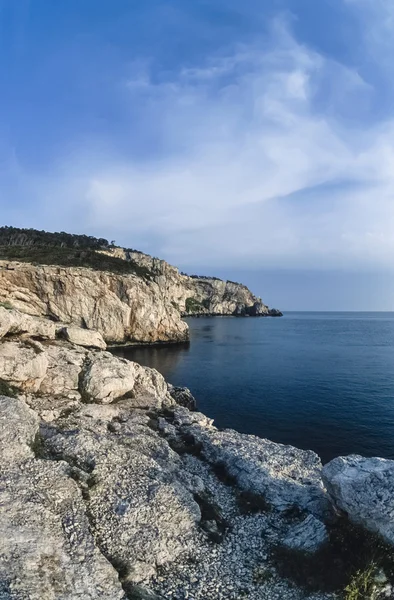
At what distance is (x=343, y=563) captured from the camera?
16859 mm

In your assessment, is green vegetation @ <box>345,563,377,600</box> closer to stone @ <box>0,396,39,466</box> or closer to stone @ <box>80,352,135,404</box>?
stone @ <box>0,396,39,466</box>

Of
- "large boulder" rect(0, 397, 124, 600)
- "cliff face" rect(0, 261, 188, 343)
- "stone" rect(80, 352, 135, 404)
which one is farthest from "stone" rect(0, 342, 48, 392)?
"cliff face" rect(0, 261, 188, 343)

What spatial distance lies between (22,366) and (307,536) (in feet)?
75.5

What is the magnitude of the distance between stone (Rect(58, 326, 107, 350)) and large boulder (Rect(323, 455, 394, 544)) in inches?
1135

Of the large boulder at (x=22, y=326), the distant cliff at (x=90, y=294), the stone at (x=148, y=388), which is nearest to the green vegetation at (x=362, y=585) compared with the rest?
the stone at (x=148, y=388)

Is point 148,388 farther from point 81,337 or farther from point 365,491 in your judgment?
point 365,491

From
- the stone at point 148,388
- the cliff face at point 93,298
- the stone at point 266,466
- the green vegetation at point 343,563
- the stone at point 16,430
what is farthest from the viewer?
the cliff face at point 93,298

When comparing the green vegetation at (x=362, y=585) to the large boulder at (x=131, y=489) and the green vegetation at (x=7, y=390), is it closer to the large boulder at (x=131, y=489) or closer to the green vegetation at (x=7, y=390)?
the large boulder at (x=131, y=489)

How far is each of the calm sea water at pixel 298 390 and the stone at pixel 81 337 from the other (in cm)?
1558

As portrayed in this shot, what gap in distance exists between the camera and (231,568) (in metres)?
16.9

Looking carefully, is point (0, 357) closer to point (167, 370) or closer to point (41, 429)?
point (41, 429)

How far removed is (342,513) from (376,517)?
2.07 metres

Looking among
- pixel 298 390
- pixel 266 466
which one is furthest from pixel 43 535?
pixel 298 390

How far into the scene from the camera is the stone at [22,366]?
95.5 ft
